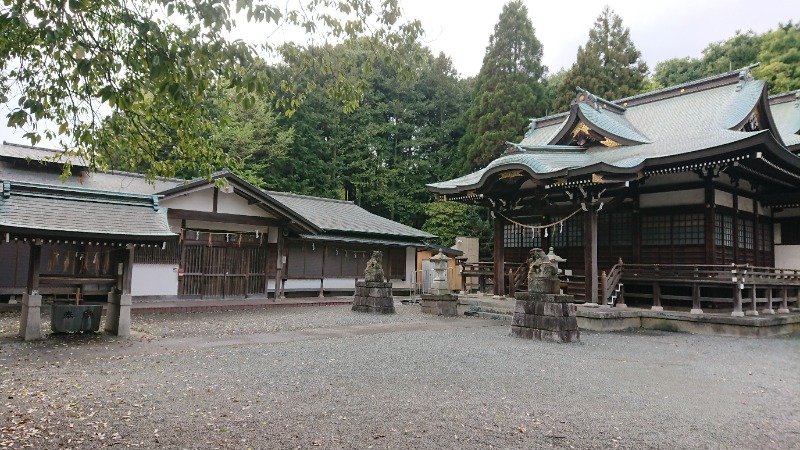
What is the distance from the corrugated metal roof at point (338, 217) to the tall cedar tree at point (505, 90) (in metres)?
8.59

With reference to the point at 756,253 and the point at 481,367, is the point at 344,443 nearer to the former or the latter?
the point at 481,367

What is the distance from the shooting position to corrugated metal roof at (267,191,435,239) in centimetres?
2127

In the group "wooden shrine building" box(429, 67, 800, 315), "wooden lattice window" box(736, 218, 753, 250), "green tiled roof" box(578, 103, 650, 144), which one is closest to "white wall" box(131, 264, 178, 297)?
"wooden shrine building" box(429, 67, 800, 315)

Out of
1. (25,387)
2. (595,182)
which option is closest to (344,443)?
(25,387)

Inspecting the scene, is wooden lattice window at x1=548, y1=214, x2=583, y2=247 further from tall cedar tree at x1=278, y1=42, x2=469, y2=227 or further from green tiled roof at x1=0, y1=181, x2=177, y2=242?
tall cedar tree at x1=278, y1=42, x2=469, y2=227

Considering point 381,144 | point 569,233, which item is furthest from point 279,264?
point 381,144

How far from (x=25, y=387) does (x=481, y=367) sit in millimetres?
5902

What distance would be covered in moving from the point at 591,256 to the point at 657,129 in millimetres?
5872

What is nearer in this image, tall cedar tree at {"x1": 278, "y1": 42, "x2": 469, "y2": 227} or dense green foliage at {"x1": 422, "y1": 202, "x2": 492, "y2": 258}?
dense green foliage at {"x1": 422, "y1": 202, "x2": 492, "y2": 258}

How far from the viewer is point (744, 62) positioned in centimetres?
3444

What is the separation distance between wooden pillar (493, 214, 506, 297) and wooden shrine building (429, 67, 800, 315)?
34 millimetres

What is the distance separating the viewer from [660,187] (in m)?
14.2

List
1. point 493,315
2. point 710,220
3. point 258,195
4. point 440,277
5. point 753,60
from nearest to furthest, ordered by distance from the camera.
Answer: point 710,220 < point 493,315 < point 440,277 < point 258,195 < point 753,60

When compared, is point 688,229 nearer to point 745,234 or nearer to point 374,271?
point 745,234
